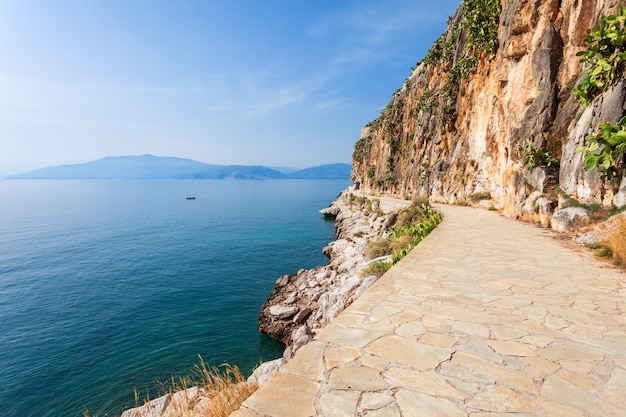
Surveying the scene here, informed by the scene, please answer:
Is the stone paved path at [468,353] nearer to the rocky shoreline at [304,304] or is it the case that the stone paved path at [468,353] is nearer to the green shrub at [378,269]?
the green shrub at [378,269]

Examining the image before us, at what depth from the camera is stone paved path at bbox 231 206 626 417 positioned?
261 centimetres

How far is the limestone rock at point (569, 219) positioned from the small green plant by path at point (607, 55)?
3.87 meters

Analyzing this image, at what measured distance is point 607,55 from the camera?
9.67 meters

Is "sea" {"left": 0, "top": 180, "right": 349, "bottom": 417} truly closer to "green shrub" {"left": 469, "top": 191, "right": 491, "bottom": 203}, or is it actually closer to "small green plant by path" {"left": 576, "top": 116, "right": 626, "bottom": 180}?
"small green plant by path" {"left": 576, "top": 116, "right": 626, "bottom": 180}

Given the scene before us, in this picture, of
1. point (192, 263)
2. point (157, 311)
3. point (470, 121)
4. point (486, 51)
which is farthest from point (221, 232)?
point (486, 51)

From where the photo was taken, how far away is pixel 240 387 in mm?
3791

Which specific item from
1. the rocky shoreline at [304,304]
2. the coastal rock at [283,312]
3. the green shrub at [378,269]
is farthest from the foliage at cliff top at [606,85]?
the coastal rock at [283,312]

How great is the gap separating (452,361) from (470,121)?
26482 millimetres

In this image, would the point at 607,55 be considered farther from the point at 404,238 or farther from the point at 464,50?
the point at 464,50

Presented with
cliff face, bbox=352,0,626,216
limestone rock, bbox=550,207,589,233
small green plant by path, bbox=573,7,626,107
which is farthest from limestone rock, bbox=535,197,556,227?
small green plant by path, bbox=573,7,626,107

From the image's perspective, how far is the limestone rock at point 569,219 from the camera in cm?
961

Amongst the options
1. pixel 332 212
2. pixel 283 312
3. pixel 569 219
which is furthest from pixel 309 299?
pixel 332 212

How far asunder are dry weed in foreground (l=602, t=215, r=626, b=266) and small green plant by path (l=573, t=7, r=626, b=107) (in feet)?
16.7

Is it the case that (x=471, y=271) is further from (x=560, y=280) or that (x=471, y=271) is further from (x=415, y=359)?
(x=415, y=359)
